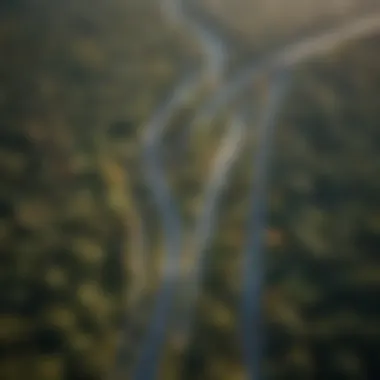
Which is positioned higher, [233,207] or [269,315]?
[233,207]

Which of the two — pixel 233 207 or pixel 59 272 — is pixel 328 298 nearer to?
pixel 233 207

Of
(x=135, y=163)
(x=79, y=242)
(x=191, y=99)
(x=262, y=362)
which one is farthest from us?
(x=191, y=99)

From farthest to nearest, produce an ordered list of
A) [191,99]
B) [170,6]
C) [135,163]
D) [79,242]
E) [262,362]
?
[170,6]
[191,99]
[135,163]
[79,242]
[262,362]

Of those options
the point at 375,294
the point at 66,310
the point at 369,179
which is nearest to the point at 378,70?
the point at 369,179

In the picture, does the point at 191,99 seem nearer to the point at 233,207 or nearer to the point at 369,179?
the point at 233,207

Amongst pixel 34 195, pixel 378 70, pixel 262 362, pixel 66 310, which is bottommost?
pixel 262 362

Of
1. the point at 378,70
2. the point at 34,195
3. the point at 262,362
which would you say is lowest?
the point at 262,362

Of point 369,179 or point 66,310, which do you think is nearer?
point 66,310

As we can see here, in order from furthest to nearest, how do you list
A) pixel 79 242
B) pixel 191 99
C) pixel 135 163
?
pixel 191 99, pixel 135 163, pixel 79 242

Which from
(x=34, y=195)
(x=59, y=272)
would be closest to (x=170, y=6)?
(x=34, y=195)
